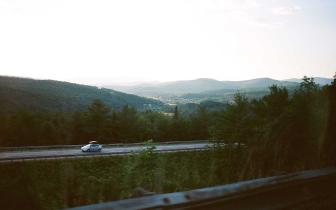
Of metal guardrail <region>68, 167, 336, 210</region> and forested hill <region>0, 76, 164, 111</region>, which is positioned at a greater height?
metal guardrail <region>68, 167, 336, 210</region>

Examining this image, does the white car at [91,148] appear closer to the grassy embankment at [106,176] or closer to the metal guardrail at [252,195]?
the grassy embankment at [106,176]

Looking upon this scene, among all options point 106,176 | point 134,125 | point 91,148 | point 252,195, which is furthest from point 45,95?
point 252,195

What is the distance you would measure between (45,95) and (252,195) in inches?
5108

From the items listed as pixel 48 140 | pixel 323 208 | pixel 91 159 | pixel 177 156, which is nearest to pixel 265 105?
pixel 177 156

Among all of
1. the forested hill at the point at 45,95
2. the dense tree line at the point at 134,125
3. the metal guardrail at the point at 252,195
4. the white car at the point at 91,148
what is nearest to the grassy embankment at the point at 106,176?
the metal guardrail at the point at 252,195

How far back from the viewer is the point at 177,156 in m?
44.3

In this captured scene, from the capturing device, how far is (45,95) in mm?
126375

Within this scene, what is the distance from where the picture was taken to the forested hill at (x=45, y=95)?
11130 centimetres

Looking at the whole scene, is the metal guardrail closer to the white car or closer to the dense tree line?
the dense tree line

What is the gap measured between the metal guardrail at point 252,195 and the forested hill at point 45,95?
88359 mm

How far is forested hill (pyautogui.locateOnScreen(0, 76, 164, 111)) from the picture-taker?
111300mm

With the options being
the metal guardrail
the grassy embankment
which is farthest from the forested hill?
the metal guardrail

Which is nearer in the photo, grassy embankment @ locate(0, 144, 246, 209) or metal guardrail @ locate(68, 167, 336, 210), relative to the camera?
metal guardrail @ locate(68, 167, 336, 210)

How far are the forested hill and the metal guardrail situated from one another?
88359mm
